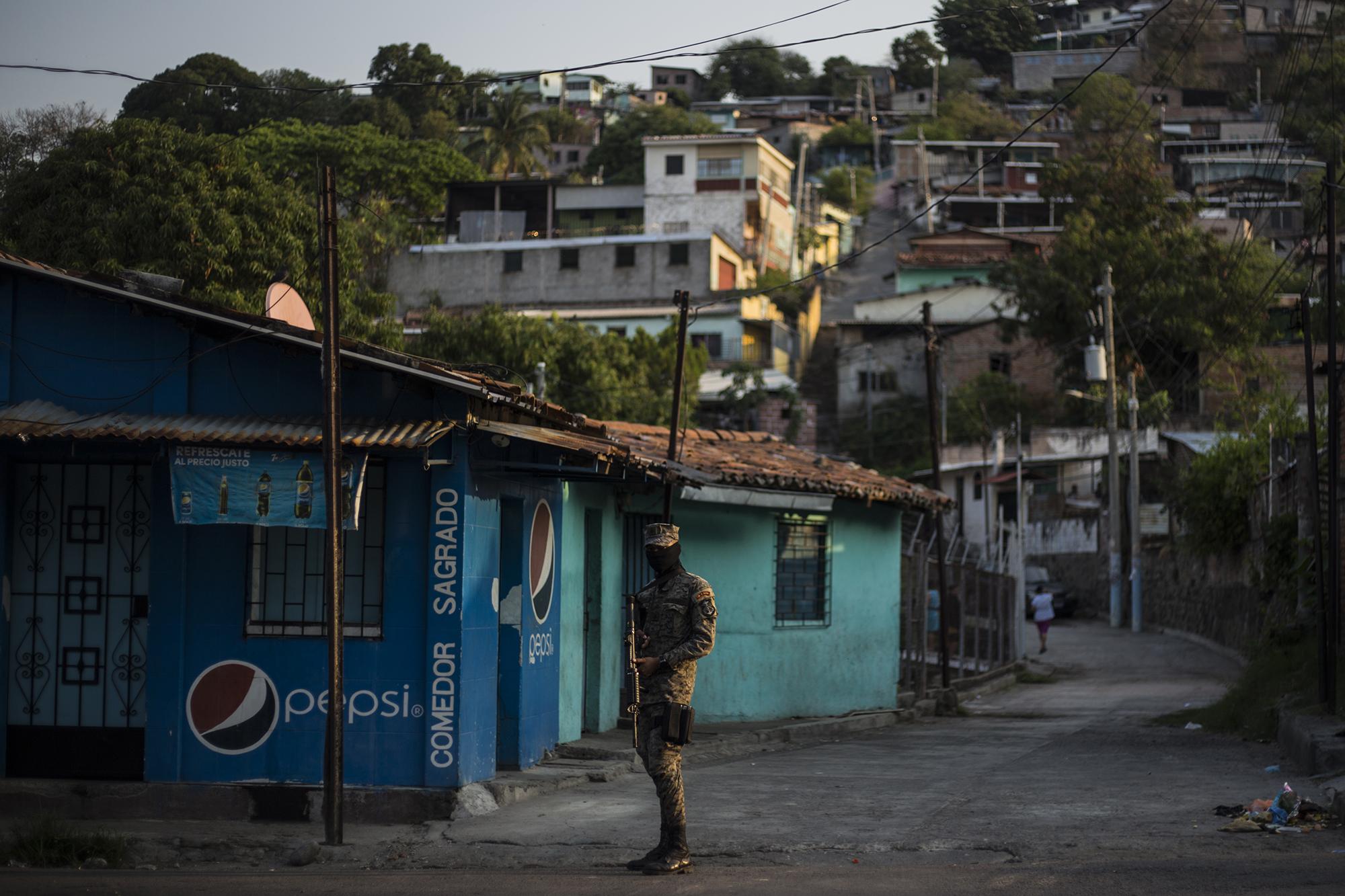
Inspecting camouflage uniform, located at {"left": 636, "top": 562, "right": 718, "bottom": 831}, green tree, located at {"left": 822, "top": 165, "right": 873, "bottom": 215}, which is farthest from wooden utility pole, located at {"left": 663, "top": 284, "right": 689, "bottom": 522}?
green tree, located at {"left": 822, "top": 165, "right": 873, "bottom": 215}

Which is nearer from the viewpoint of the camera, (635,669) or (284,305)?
(635,669)

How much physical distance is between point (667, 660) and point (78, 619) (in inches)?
207

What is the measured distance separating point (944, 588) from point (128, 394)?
1318 cm

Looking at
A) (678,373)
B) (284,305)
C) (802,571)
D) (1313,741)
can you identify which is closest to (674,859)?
(284,305)

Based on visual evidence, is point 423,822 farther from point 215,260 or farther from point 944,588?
point 215,260

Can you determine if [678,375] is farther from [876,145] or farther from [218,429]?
[876,145]

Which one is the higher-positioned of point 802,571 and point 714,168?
point 714,168

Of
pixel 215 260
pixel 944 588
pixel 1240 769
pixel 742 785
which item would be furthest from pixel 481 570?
pixel 215 260

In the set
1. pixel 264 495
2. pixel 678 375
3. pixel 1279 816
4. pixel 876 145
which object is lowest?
pixel 1279 816

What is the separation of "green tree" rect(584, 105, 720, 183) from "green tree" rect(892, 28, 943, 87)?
96.5 feet

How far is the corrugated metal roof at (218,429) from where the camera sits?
10133mm

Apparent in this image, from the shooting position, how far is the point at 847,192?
91.8 metres

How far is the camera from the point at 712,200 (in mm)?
66750

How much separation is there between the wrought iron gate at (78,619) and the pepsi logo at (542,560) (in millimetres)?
3163
